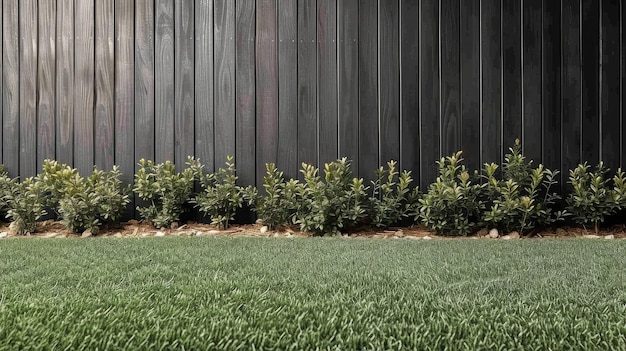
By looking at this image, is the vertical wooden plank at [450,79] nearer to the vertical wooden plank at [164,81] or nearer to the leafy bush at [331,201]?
the leafy bush at [331,201]

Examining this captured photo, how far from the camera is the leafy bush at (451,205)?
3422 millimetres

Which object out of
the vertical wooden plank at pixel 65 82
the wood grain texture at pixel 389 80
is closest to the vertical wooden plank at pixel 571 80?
the wood grain texture at pixel 389 80

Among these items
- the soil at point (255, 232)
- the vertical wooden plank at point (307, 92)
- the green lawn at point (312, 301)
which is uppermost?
the vertical wooden plank at point (307, 92)

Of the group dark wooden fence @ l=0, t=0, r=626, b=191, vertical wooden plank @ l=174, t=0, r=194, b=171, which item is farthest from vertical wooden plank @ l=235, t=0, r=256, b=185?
vertical wooden plank @ l=174, t=0, r=194, b=171

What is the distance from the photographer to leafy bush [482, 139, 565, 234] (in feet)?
11.2

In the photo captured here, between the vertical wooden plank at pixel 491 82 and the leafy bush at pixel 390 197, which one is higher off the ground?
the vertical wooden plank at pixel 491 82

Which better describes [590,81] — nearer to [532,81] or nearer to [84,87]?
[532,81]

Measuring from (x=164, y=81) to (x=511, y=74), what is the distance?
10.0 ft

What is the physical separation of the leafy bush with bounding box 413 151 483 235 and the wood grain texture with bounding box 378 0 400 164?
0.50m

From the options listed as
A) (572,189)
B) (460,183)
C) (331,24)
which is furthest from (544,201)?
(331,24)

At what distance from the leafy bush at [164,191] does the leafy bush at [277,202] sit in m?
0.64

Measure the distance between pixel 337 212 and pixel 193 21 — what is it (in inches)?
84.3

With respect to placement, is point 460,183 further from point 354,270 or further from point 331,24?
point 354,270

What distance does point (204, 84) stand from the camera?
3895mm
